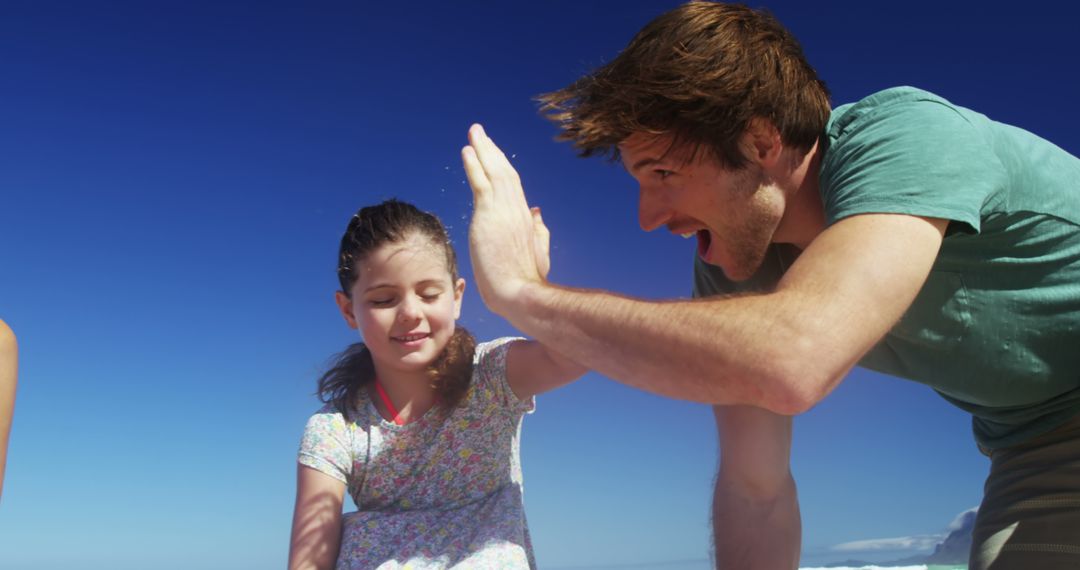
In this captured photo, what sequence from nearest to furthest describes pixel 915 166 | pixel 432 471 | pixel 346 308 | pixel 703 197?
pixel 915 166
pixel 703 197
pixel 432 471
pixel 346 308

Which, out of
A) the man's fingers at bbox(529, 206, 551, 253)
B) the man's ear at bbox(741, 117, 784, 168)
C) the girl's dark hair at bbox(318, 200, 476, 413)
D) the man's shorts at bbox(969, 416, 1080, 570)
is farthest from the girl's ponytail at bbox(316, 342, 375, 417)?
the man's shorts at bbox(969, 416, 1080, 570)

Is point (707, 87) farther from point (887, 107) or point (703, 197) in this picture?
point (887, 107)

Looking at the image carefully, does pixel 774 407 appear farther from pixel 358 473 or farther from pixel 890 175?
pixel 358 473

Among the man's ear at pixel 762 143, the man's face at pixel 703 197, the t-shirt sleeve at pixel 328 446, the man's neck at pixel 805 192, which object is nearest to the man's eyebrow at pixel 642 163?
the man's face at pixel 703 197

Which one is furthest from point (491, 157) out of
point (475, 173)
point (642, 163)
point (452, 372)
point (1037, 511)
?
point (1037, 511)

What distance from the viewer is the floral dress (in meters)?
3.05

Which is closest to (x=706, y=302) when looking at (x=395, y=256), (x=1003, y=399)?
(x=1003, y=399)

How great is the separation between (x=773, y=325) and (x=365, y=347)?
213 centimetres

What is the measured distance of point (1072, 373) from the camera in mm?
2719

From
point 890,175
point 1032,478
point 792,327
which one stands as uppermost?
point 890,175

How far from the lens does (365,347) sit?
3.59 meters

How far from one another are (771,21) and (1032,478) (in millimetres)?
1837

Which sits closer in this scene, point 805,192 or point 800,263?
point 800,263

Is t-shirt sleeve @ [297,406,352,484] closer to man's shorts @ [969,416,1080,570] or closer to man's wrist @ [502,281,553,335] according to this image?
man's wrist @ [502,281,553,335]
